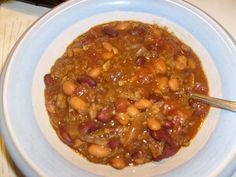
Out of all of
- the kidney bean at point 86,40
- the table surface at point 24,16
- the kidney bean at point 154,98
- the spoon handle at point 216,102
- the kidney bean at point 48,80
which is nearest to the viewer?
the spoon handle at point 216,102

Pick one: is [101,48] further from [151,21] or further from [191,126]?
[191,126]

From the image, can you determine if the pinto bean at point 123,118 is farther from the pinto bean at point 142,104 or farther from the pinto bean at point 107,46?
the pinto bean at point 107,46

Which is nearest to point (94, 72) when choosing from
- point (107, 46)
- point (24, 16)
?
point (107, 46)

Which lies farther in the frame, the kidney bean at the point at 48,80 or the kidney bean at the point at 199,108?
the kidney bean at the point at 48,80

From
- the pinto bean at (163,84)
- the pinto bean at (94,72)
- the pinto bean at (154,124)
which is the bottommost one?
the pinto bean at (154,124)

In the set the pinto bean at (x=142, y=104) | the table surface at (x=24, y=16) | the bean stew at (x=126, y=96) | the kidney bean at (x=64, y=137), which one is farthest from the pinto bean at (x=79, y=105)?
the table surface at (x=24, y=16)

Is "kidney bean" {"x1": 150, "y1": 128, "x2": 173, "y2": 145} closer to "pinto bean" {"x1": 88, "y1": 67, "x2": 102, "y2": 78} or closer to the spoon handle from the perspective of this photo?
the spoon handle

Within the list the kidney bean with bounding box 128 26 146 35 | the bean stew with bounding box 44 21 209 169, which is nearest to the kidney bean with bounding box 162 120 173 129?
the bean stew with bounding box 44 21 209 169
